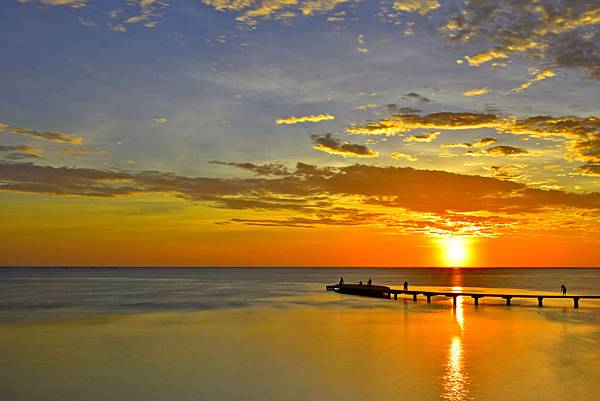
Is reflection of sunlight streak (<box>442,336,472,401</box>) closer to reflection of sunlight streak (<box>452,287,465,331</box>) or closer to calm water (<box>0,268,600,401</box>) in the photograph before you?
calm water (<box>0,268,600,401</box>)

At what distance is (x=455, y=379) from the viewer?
2977 centimetres

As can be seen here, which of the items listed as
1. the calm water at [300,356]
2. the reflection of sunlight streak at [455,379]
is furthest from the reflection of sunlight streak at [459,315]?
the reflection of sunlight streak at [455,379]

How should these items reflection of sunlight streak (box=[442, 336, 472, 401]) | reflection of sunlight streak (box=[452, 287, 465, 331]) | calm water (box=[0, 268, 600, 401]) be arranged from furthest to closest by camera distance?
reflection of sunlight streak (box=[452, 287, 465, 331]), calm water (box=[0, 268, 600, 401]), reflection of sunlight streak (box=[442, 336, 472, 401])

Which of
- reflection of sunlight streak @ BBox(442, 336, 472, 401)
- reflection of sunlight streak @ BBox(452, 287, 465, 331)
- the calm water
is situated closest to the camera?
reflection of sunlight streak @ BBox(442, 336, 472, 401)

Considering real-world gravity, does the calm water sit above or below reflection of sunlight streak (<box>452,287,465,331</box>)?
below

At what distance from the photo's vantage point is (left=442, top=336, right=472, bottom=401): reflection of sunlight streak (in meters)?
26.4

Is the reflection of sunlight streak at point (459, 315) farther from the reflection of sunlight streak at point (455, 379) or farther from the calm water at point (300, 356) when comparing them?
the reflection of sunlight streak at point (455, 379)

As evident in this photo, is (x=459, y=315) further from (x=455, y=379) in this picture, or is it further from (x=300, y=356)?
(x=455, y=379)

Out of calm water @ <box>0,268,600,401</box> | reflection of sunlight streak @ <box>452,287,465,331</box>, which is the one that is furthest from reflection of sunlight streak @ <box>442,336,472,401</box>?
reflection of sunlight streak @ <box>452,287,465,331</box>

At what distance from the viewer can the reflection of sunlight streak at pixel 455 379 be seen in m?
26.4

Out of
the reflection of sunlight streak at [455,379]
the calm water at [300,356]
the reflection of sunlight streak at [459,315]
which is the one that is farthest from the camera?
the reflection of sunlight streak at [459,315]

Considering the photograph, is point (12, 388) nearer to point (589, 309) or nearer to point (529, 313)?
point (529, 313)

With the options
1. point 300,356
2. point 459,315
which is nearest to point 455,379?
point 300,356

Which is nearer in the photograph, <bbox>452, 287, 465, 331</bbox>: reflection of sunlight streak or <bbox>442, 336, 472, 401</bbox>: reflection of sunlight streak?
<bbox>442, 336, 472, 401</bbox>: reflection of sunlight streak
